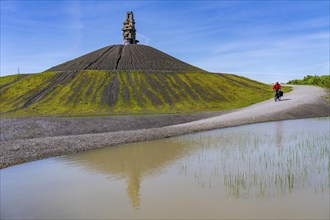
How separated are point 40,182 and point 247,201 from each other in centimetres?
1235

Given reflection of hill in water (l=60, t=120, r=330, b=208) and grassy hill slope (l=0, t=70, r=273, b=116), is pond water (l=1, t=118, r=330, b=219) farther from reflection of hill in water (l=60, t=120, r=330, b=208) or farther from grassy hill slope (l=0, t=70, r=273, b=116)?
grassy hill slope (l=0, t=70, r=273, b=116)

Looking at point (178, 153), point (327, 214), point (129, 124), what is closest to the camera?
point (327, 214)

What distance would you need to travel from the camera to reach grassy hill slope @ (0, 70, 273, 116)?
74.7 m

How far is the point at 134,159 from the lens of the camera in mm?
24906

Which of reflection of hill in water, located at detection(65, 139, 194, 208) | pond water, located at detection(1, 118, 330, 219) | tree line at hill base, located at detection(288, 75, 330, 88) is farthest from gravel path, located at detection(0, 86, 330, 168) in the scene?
tree line at hill base, located at detection(288, 75, 330, 88)

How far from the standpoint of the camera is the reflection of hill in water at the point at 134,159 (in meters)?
20.1

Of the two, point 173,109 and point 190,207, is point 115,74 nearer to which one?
point 173,109

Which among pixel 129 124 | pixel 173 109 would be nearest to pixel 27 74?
pixel 173 109

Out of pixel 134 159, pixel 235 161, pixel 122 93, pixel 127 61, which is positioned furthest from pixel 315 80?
pixel 134 159

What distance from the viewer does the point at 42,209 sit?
1466 centimetres

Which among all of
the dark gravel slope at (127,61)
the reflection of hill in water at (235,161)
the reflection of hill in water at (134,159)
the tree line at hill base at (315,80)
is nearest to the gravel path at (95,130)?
the reflection of hill in water at (134,159)

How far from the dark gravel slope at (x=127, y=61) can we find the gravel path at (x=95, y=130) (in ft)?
197

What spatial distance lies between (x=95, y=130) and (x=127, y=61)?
7621 centimetres

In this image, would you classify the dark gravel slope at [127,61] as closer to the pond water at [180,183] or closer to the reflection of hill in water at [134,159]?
the reflection of hill in water at [134,159]
